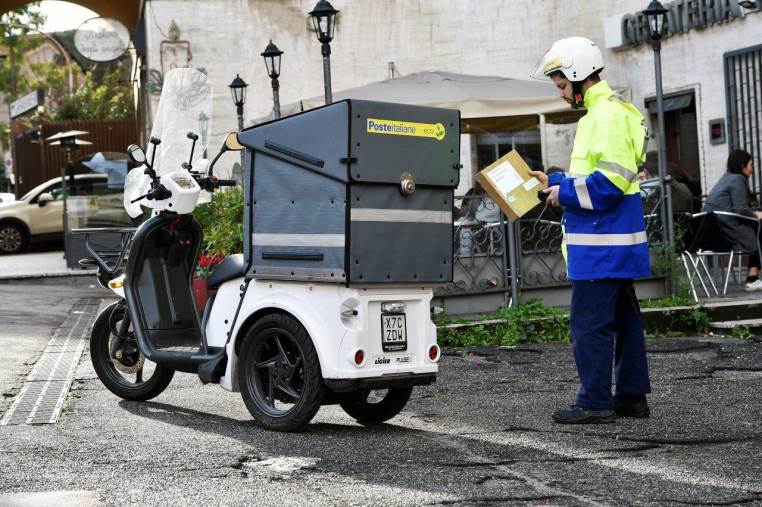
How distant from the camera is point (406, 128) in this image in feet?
21.5

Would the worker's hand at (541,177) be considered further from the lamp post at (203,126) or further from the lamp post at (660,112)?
the lamp post at (660,112)

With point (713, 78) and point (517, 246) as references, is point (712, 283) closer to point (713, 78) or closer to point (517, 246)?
point (517, 246)

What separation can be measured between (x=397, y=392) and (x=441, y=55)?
16.3m

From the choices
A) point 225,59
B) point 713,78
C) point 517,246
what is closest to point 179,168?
point 517,246

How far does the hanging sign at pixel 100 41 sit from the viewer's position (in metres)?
24.9

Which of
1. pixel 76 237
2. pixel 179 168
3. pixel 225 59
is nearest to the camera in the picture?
pixel 179 168

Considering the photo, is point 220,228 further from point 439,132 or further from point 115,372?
point 439,132

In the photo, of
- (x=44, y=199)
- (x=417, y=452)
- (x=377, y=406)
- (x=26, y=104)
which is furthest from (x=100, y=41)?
(x=417, y=452)

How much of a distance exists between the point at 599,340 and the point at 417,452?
4.19ft

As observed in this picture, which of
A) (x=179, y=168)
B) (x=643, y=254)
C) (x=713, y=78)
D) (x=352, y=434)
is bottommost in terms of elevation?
(x=352, y=434)

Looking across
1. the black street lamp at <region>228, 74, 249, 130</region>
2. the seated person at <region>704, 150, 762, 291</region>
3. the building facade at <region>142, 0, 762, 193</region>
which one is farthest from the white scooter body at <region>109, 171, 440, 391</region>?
the building facade at <region>142, 0, 762, 193</region>

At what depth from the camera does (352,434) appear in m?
6.61

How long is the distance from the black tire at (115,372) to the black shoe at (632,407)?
2.56 meters

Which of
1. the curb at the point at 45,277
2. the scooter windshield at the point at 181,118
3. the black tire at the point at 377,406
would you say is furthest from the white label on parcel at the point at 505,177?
the curb at the point at 45,277
